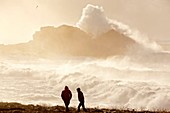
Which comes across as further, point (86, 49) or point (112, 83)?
point (86, 49)

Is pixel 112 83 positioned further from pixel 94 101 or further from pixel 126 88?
pixel 94 101

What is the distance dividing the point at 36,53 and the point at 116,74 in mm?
37840

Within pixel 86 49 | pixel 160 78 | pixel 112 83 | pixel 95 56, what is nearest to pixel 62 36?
pixel 86 49

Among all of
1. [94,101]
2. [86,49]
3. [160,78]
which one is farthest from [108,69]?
→ [86,49]

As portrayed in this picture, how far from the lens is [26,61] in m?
98.1

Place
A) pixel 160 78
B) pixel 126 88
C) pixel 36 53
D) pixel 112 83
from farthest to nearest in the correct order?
pixel 36 53, pixel 160 78, pixel 112 83, pixel 126 88

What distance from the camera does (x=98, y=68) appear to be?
3442 inches

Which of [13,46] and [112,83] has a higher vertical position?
[13,46]

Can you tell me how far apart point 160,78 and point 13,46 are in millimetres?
54165

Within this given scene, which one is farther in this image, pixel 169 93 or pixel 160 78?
pixel 160 78

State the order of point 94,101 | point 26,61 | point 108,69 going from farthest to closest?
1. point 26,61
2. point 108,69
3. point 94,101

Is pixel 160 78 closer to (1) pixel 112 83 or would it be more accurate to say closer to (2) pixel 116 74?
(2) pixel 116 74

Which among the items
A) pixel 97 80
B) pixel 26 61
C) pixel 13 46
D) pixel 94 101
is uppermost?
pixel 13 46

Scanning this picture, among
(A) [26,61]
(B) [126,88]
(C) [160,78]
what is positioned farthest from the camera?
(A) [26,61]
